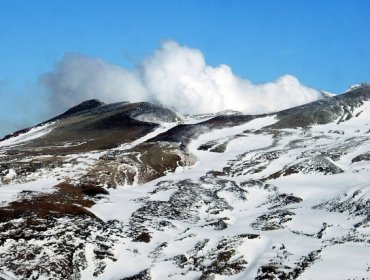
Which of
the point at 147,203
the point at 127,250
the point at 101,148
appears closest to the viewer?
the point at 127,250

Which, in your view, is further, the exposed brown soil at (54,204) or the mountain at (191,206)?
the exposed brown soil at (54,204)

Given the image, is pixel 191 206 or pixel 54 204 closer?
pixel 54 204

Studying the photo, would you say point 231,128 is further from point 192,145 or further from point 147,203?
point 147,203

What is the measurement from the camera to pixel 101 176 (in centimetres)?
9944

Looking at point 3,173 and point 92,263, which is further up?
point 3,173

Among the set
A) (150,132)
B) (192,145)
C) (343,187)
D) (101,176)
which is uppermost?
(150,132)

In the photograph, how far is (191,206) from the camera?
82.8 m

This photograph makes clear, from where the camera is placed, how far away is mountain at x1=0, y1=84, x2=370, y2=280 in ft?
187

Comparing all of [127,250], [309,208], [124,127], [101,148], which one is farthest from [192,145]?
[127,250]

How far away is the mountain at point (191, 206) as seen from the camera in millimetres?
56969

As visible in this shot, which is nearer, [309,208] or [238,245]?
[238,245]

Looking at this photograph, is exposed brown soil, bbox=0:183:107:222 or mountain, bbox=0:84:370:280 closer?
mountain, bbox=0:84:370:280

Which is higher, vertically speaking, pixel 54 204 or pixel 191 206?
pixel 54 204

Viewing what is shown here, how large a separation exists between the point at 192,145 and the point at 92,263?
80592mm
